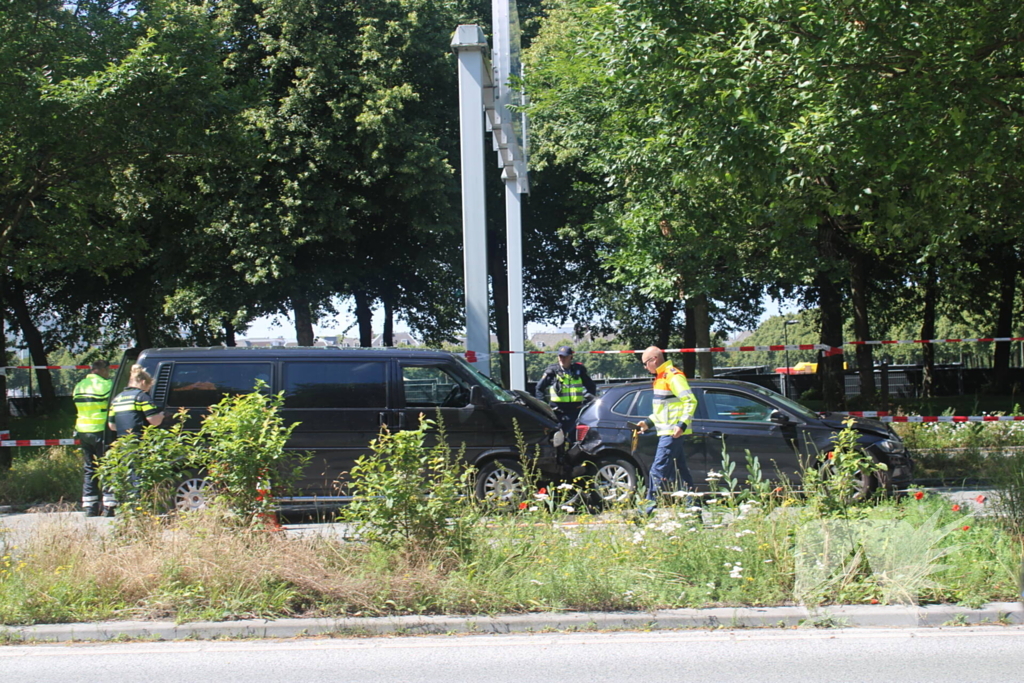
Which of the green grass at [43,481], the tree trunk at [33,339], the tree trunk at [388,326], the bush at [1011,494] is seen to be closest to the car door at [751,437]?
the bush at [1011,494]

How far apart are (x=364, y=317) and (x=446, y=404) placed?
21.7 metres

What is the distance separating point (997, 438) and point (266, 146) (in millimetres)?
17227

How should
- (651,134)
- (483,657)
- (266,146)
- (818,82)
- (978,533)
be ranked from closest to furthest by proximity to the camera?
(483,657) → (978,533) → (818,82) → (651,134) → (266,146)

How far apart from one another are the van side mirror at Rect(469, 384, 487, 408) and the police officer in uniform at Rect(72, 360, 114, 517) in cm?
442

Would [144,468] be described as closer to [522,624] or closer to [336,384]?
[336,384]

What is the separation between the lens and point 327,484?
32.6 ft

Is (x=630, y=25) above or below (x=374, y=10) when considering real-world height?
below

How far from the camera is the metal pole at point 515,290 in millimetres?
16234

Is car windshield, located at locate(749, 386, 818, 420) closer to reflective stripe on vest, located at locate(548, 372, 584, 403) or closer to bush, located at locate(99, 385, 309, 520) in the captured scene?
reflective stripe on vest, located at locate(548, 372, 584, 403)

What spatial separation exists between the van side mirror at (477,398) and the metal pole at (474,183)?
2714 millimetres

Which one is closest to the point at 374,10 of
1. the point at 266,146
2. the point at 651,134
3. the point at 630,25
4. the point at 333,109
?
the point at 333,109

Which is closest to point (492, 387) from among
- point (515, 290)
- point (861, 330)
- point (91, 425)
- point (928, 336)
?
point (91, 425)

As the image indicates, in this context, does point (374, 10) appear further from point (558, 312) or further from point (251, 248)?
point (558, 312)

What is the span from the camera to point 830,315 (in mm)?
22734
